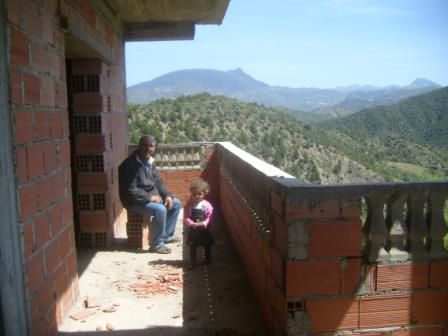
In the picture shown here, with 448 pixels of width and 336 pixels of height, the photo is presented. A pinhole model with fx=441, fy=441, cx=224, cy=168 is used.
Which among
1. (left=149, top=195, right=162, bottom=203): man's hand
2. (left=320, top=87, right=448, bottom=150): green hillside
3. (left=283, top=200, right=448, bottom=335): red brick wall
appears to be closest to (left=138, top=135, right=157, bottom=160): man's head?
(left=149, top=195, right=162, bottom=203): man's hand

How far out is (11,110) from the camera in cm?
270

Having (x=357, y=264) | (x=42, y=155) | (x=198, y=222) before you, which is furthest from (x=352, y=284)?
(x=198, y=222)

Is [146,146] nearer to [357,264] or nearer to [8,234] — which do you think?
[8,234]

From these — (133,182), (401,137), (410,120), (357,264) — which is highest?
(133,182)

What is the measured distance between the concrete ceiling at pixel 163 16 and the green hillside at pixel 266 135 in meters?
34.0

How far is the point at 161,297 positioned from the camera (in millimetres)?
4445

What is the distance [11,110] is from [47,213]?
→ 97 centimetres

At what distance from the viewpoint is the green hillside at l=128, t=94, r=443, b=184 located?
47719 millimetres

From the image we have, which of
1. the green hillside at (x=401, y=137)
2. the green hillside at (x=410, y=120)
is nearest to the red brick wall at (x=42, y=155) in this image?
the green hillside at (x=401, y=137)

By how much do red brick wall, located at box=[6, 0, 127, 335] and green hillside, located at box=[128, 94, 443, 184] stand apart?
3878 centimetres

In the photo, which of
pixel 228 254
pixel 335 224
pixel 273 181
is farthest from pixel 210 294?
pixel 335 224

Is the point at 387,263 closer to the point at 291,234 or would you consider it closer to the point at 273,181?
the point at 291,234

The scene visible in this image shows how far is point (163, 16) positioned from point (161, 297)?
5308mm

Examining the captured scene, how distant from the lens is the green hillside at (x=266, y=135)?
47.7 m
